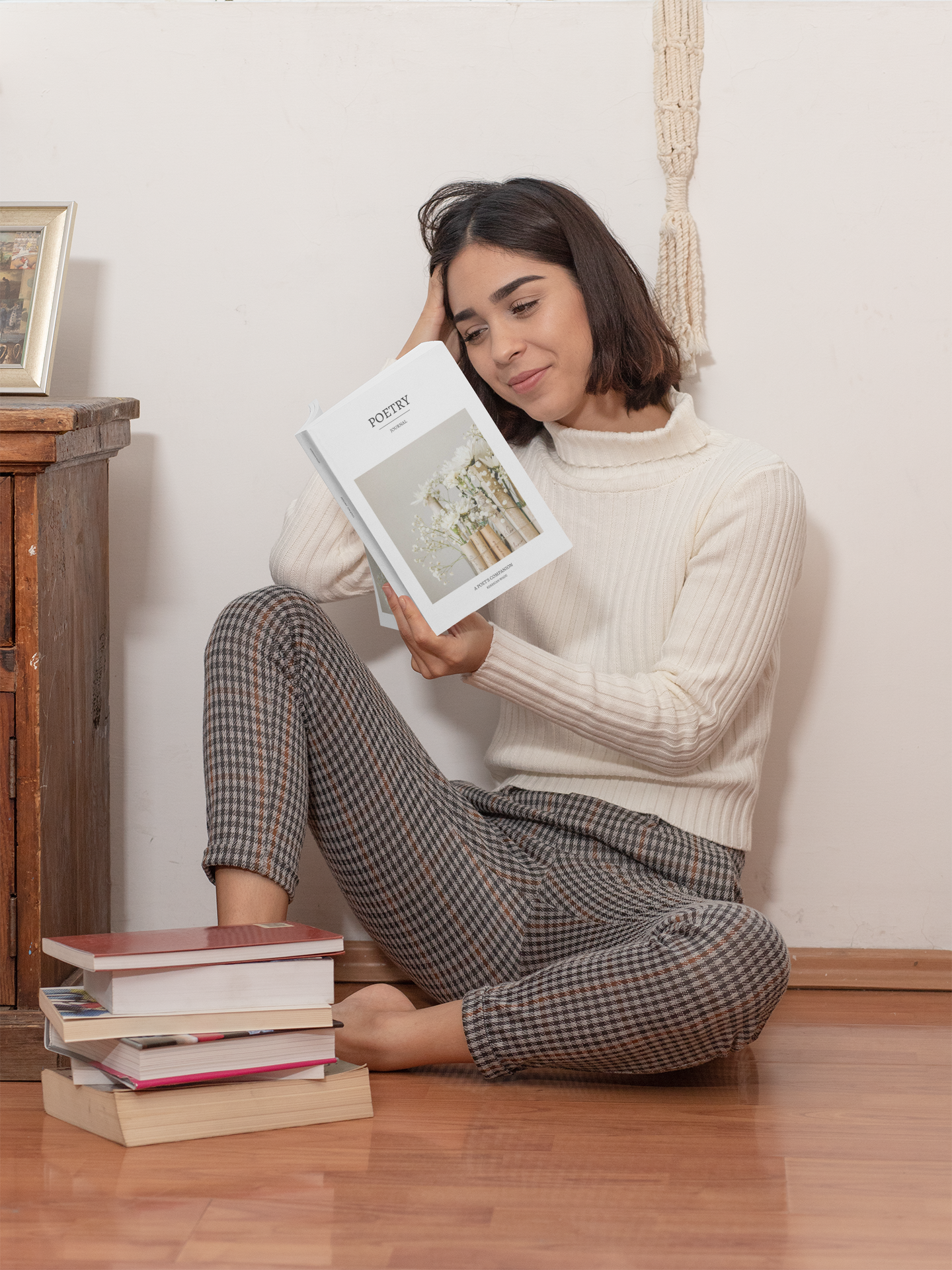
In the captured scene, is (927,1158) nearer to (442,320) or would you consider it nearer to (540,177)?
(442,320)

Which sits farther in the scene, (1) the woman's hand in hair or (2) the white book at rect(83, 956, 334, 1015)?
(1) the woman's hand in hair

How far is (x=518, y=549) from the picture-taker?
119 centimetres

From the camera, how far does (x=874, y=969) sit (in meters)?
1.60

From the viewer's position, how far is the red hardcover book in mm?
1043

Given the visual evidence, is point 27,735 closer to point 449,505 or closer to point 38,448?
point 38,448

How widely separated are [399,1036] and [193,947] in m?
0.25

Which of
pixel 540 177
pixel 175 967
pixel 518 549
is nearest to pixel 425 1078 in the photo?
pixel 175 967

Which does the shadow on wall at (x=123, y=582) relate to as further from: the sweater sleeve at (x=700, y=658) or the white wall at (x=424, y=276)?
the sweater sleeve at (x=700, y=658)

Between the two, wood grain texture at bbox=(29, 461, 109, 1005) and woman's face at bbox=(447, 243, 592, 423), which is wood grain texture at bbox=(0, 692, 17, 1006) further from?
woman's face at bbox=(447, 243, 592, 423)

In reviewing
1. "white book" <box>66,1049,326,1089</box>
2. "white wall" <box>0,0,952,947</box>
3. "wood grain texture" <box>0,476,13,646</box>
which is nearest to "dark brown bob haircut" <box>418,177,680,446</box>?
"white wall" <box>0,0,952,947</box>

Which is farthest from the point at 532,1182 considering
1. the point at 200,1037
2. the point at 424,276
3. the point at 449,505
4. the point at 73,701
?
the point at 424,276

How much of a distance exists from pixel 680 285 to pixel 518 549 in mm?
510

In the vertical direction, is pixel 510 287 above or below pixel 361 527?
above

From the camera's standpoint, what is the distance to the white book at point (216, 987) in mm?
1063
